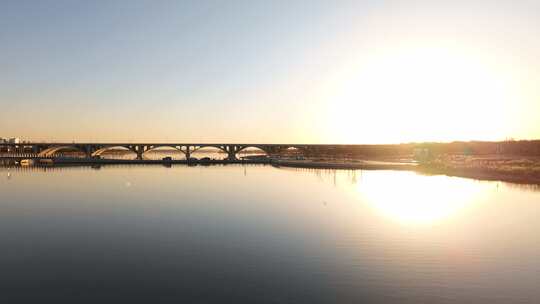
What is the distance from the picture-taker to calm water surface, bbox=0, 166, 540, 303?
14.6 metres

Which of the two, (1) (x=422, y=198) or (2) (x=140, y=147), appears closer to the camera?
(1) (x=422, y=198)

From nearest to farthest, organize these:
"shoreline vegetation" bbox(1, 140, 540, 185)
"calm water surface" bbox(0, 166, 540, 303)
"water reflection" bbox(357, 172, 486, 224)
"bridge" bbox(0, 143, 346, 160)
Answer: "calm water surface" bbox(0, 166, 540, 303) → "water reflection" bbox(357, 172, 486, 224) → "shoreline vegetation" bbox(1, 140, 540, 185) → "bridge" bbox(0, 143, 346, 160)

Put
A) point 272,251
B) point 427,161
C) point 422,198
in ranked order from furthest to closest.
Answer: point 427,161 → point 422,198 → point 272,251

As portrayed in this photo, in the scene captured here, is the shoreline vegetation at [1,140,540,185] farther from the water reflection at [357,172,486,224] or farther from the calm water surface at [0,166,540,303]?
the calm water surface at [0,166,540,303]

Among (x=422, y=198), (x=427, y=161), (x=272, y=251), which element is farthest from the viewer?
(x=427, y=161)

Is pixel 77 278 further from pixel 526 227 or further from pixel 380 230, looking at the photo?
pixel 526 227

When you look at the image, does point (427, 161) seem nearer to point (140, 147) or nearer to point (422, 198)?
point (422, 198)

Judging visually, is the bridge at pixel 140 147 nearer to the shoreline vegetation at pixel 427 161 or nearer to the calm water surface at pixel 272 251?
the shoreline vegetation at pixel 427 161

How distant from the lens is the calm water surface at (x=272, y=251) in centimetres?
1462

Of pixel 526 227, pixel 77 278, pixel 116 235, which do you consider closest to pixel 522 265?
pixel 526 227

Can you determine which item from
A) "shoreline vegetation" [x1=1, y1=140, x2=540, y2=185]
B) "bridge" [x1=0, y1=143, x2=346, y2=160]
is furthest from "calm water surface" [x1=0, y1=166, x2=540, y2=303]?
"bridge" [x1=0, y1=143, x2=346, y2=160]

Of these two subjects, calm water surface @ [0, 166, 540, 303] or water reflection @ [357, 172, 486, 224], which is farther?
water reflection @ [357, 172, 486, 224]

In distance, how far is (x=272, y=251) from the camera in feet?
66.8

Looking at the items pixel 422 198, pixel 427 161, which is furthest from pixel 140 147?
pixel 422 198
